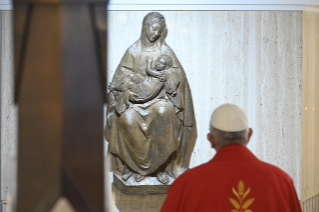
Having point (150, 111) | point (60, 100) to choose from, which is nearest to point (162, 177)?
point (150, 111)

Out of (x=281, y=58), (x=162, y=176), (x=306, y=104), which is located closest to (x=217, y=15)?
(x=281, y=58)

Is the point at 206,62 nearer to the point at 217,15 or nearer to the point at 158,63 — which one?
the point at 217,15

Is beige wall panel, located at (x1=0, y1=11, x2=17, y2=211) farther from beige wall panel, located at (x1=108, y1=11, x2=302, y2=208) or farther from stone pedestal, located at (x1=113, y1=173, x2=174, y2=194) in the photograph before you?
beige wall panel, located at (x1=108, y1=11, x2=302, y2=208)

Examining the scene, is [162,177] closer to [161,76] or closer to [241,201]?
[161,76]

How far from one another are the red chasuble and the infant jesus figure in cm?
259

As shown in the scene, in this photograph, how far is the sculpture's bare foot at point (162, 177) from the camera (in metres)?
4.27

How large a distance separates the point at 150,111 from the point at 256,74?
5.41 feet

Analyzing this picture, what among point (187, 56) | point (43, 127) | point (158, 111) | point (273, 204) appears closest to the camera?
point (43, 127)

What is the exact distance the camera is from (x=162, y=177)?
14.1 ft

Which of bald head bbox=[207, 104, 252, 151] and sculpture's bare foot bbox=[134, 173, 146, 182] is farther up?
bald head bbox=[207, 104, 252, 151]

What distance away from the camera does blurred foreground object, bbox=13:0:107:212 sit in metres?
0.66

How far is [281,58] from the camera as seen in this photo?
5.09 meters

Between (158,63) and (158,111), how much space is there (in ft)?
1.76

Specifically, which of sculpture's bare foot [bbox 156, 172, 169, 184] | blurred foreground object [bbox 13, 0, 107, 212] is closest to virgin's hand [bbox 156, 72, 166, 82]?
sculpture's bare foot [bbox 156, 172, 169, 184]
